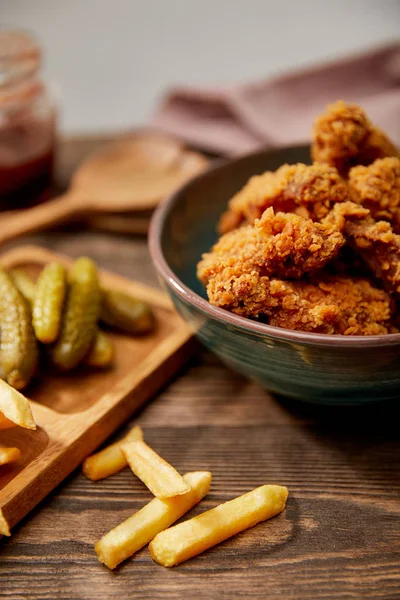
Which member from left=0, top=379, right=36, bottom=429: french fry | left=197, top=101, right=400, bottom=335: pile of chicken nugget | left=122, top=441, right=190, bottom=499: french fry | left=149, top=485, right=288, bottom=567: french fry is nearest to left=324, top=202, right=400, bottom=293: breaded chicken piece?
left=197, top=101, right=400, bottom=335: pile of chicken nugget

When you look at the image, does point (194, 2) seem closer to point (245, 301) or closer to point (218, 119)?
point (218, 119)

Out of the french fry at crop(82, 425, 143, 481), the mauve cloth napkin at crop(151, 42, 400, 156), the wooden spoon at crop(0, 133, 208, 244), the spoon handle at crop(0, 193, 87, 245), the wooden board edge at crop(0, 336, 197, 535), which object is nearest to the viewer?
the wooden board edge at crop(0, 336, 197, 535)

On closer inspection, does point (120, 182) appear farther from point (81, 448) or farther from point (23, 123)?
point (81, 448)

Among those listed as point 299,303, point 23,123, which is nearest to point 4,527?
point 299,303

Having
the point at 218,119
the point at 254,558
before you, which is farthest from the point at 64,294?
the point at 218,119

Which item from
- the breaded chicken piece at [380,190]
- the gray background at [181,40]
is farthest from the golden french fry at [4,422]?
the gray background at [181,40]

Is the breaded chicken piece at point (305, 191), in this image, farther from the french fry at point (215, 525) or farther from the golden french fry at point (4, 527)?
the golden french fry at point (4, 527)

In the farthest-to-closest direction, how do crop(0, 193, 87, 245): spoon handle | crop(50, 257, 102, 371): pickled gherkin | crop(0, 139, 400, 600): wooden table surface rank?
crop(0, 193, 87, 245): spoon handle < crop(50, 257, 102, 371): pickled gherkin < crop(0, 139, 400, 600): wooden table surface

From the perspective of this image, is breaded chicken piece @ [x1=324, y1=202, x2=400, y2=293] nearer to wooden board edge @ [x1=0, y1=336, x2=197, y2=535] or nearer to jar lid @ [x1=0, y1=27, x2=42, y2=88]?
wooden board edge @ [x1=0, y1=336, x2=197, y2=535]
